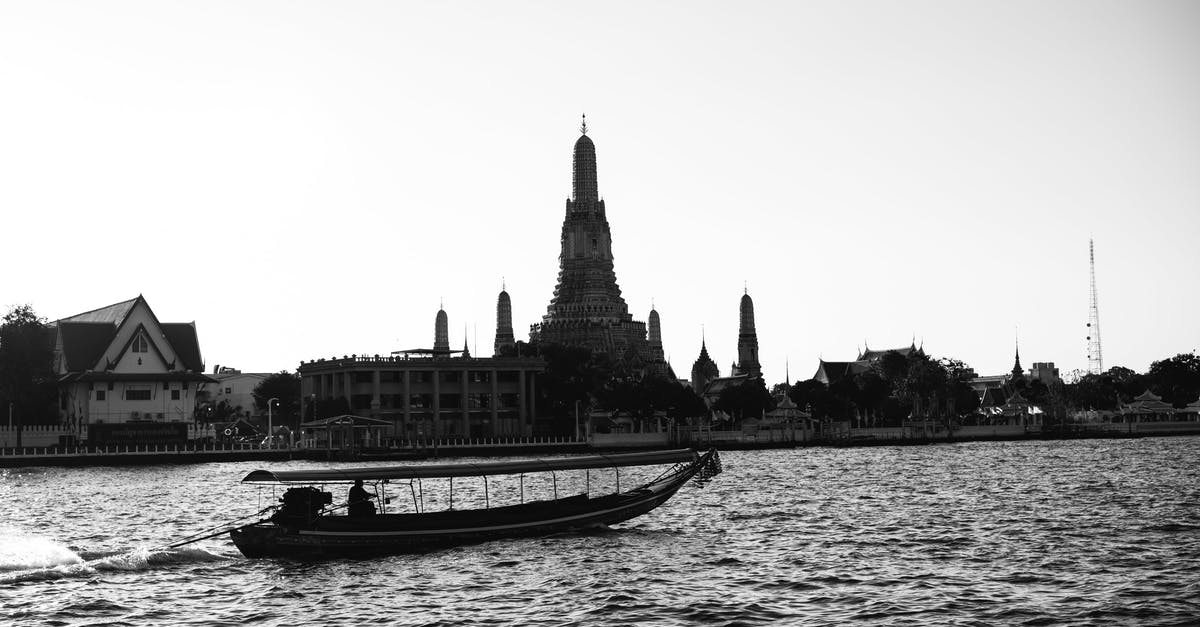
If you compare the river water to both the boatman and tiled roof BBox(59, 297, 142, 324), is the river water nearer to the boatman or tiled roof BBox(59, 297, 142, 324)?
the boatman

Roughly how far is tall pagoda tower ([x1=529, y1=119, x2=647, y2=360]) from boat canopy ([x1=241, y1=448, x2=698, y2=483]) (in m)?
145

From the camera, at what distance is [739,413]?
5935 inches

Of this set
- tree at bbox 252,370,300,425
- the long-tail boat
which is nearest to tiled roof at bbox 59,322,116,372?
tree at bbox 252,370,300,425

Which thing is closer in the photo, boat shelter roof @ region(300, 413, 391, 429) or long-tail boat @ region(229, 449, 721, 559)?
long-tail boat @ region(229, 449, 721, 559)

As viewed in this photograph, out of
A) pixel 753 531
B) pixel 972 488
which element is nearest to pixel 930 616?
pixel 753 531

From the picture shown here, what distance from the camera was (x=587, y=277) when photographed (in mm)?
194375

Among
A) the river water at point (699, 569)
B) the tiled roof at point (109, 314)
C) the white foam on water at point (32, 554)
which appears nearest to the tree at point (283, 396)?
the tiled roof at point (109, 314)

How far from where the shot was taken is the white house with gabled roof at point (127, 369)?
11794cm

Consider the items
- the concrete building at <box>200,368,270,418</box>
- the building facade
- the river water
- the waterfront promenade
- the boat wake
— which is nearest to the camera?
the river water

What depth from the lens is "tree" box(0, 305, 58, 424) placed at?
4345 inches

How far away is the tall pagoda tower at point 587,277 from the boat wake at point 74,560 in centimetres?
14846

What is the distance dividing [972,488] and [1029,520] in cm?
1719

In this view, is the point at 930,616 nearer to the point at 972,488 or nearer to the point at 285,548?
the point at 285,548

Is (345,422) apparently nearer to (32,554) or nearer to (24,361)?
(24,361)
